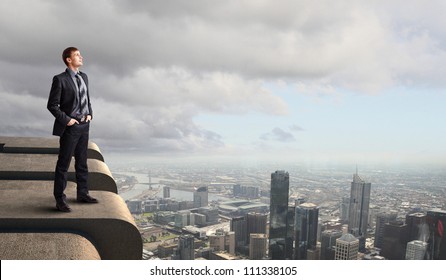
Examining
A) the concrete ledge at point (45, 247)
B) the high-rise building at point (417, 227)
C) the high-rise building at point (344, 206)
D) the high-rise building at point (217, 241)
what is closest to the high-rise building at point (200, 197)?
the high-rise building at point (217, 241)

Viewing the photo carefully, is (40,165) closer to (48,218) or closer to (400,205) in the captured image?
(48,218)

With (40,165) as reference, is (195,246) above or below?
below

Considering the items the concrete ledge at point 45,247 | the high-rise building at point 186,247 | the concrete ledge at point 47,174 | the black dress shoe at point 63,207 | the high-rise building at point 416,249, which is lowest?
the high-rise building at point 416,249

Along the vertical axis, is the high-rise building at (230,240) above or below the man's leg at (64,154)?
below

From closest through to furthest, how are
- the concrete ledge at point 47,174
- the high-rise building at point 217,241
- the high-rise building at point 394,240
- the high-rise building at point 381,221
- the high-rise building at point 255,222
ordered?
1. the concrete ledge at point 47,174
2. the high-rise building at point 217,241
3. the high-rise building at point 255,222
4. the high-rise building at point 394,240
5. the high-rise building at point 381,221

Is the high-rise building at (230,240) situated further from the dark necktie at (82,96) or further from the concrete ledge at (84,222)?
the dark necktie at (82,96)

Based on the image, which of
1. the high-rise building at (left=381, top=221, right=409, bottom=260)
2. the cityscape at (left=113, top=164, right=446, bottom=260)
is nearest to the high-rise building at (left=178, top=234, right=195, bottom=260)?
the cityscape at (left=113, top=164, right=446, bottom=260)

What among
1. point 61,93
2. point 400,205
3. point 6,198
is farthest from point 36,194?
point 400,205
